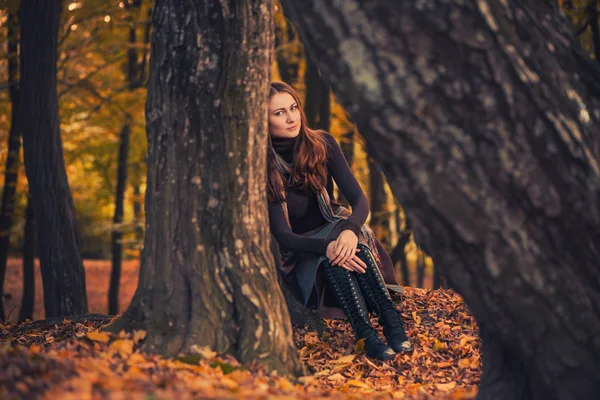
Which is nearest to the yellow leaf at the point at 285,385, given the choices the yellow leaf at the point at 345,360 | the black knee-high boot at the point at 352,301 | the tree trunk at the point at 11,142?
the yellow leaf at the point at 345,360

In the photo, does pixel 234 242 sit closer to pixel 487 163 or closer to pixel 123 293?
pixel 487 163

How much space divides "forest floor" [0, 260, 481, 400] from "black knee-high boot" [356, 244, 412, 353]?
4.8 inches

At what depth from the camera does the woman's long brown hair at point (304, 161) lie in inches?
180

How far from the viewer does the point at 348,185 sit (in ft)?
15.7

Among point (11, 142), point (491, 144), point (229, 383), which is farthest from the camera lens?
point (11, 142)

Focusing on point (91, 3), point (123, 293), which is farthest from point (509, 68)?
point (123, 293)

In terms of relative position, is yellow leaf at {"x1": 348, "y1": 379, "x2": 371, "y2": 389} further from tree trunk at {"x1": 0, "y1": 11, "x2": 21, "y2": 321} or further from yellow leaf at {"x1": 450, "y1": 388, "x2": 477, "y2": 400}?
tree trunk at {"x1": 0, "y1": 11, "x2": 21, "y2": 321}

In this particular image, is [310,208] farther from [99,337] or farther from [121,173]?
[121,173]

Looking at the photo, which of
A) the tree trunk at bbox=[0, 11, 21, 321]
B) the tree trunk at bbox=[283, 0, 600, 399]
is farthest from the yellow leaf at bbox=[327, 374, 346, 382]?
the tree trunk at bbox=[0, 11, 21, 321]

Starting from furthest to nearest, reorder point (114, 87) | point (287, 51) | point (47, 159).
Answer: point (287, 51) → point (114, 87) → point (47, 159)

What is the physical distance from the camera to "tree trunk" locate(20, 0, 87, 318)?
680 centimetres

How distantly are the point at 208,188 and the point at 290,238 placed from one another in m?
1.35

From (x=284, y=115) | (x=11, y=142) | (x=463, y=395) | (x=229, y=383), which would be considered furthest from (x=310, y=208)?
(x=11, y=142)

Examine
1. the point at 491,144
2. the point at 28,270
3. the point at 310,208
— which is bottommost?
the point at 28,270
